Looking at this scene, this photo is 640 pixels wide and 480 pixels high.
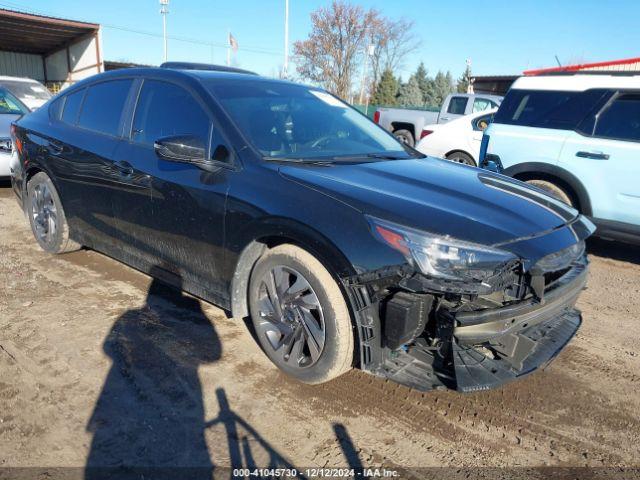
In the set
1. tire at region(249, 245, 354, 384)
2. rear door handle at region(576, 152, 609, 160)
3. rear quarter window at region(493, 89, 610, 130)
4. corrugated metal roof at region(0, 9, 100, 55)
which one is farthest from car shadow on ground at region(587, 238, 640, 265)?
corrugated metal roof at region(0, 9, 100, 55)

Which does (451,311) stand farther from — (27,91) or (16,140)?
(27,91)

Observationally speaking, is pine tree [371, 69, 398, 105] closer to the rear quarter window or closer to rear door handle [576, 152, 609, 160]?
the rear quarter window

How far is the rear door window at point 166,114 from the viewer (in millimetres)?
3201

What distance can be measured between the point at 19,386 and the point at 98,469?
2.98 feet

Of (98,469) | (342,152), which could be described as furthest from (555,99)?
(98,469)

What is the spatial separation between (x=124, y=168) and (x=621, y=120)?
479 cm

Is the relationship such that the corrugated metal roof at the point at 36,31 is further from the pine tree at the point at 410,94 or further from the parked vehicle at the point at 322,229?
the pine tree at the point at 410,94

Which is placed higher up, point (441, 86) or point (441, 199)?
point (441, 86)

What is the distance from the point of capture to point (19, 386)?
8.87ft

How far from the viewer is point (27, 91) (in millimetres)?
10445

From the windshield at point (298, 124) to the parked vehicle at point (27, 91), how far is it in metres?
8.71

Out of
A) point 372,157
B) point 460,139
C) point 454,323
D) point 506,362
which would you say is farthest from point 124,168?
point 460,139

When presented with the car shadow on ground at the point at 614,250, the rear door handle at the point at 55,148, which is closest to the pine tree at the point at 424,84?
the car shadow on ground at the point at 614,250

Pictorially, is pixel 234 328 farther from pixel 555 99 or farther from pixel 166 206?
pixel 555 99
